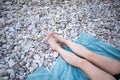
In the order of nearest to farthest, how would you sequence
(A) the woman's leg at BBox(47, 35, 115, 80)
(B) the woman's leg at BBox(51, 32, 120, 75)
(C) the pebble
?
(A) the woman's leg at BBox(47, 35, 115, 80) < (B) the woman's leg at BBox(51, 32, 120, 75) < (C) the pebble

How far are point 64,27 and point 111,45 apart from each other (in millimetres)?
768

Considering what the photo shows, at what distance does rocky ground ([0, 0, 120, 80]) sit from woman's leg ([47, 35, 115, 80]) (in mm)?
96

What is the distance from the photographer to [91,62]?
1.94 metres

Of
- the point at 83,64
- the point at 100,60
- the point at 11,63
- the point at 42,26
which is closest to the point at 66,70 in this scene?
the point at 83,64

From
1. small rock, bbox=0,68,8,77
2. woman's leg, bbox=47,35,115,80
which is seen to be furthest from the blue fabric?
small rock, bbox=0,68,8,77

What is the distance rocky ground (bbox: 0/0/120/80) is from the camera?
201 centimetres

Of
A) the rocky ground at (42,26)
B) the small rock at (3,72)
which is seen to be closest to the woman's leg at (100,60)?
the rocky ground at (42,26)

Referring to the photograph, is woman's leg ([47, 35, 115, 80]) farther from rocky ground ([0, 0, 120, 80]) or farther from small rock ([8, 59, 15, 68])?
small rock ([8, 59, 15, 68])

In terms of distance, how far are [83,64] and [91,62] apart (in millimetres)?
128

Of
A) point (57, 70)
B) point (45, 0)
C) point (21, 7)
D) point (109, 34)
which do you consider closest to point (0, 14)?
point (21, 7)

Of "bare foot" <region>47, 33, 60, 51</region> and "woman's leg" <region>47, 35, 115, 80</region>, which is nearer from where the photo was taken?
"woman's leg" <region>47, 35, 115, 80</region>

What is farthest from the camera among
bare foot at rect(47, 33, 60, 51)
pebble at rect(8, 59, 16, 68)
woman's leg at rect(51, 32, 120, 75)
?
bare foot at rect(47, 33, 60, 51)

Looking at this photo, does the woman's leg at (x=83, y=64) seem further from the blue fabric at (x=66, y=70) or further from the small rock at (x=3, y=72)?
the small rock at (x=3, y=72)

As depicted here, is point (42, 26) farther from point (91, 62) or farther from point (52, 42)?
point (91, 62)
